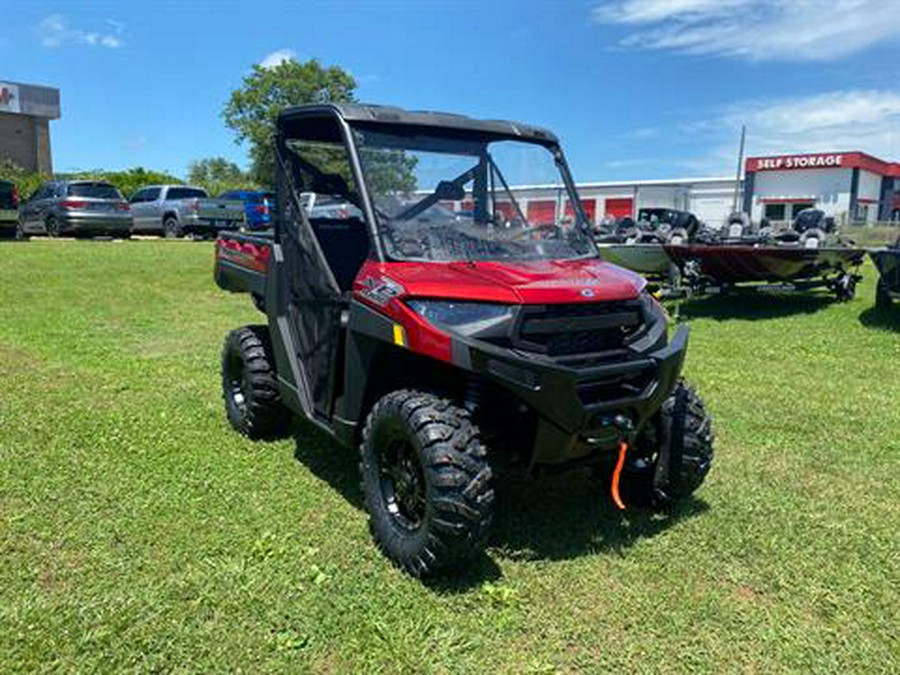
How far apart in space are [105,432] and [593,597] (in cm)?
355

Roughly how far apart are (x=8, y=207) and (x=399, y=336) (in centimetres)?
1782

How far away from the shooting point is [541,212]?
14.0 ft

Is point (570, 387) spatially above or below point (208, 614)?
above

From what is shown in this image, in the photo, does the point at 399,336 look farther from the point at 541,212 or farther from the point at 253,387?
the point at 253,387

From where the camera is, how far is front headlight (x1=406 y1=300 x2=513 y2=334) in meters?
3.12

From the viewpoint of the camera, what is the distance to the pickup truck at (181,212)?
21.2 metres

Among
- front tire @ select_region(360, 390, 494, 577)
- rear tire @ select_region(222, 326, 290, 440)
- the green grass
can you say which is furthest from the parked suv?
front tire @ select_region(360, 390, 494, 577)

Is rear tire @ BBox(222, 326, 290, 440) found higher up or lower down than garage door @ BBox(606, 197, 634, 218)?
lower down

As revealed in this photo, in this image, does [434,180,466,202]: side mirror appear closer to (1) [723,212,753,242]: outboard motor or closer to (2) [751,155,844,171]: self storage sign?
(1) [723,212,753,242]: outboard motor

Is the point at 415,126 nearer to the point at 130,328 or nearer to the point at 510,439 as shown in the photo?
the point at 510,439

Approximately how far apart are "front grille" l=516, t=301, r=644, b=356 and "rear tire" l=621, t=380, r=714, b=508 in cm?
56

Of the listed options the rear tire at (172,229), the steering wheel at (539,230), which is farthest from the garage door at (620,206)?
the steering wheel at (539,230)

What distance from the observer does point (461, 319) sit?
3148mm

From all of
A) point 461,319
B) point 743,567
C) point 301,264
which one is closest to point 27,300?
point 301,264
